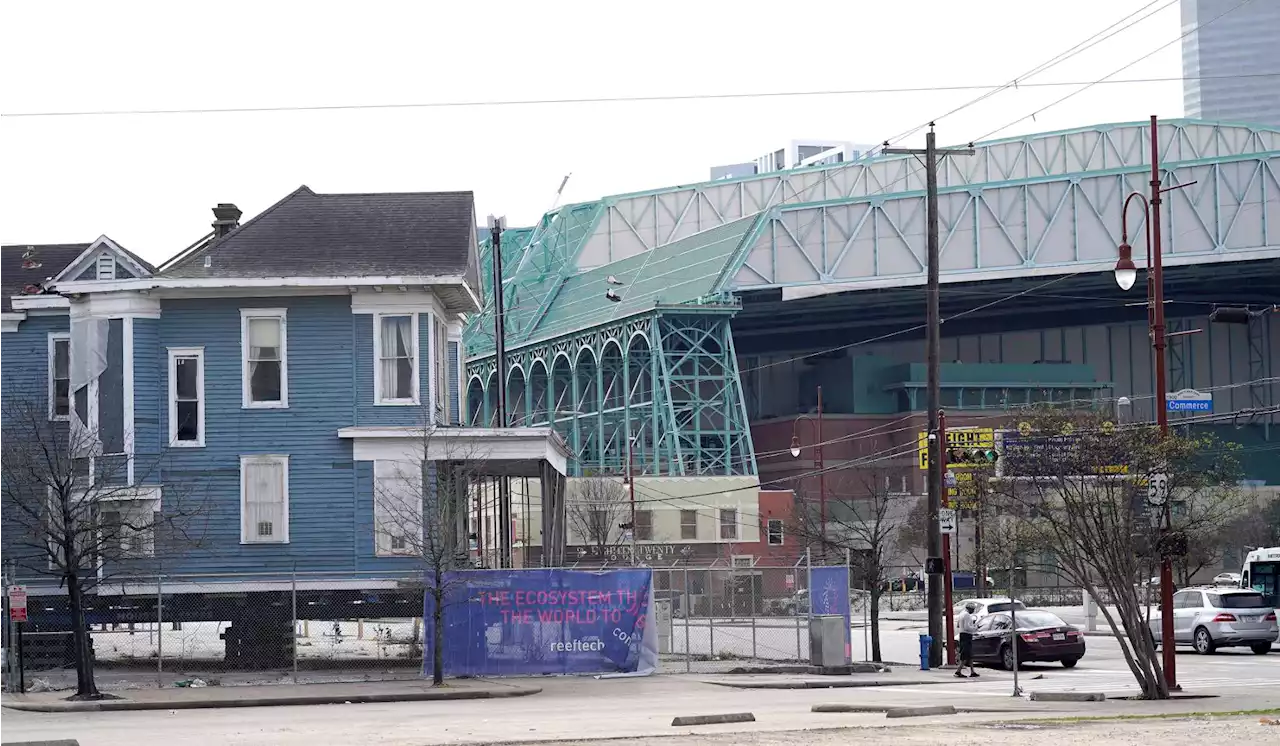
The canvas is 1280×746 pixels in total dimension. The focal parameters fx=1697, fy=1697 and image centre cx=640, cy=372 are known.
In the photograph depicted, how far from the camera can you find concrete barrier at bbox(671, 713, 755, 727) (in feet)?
68.9

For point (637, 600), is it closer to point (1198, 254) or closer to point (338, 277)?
point (338, 277)

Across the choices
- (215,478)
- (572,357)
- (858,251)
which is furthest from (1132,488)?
(572,357)

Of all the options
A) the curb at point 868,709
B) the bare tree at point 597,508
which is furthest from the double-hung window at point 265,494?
the bare tree at point 597,508

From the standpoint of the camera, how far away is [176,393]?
3559 centimetres

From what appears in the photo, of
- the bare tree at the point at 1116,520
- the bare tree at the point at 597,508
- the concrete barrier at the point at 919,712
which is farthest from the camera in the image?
the bare tree at the point at 597,508

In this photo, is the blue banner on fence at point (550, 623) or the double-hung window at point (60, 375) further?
the double-hung window at point (60, 375)

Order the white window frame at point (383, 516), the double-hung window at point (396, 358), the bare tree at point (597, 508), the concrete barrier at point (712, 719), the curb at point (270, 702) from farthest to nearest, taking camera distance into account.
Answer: the bare tree at point (597, 508) → the double-hung window at point (396, 358) → the white window frame at point (383, 516) → the curb at point (270, 702) → the concrete barrier at point (712, 719)

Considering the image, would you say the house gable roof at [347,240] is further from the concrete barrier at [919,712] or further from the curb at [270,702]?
the concrete barrier at [919,712]

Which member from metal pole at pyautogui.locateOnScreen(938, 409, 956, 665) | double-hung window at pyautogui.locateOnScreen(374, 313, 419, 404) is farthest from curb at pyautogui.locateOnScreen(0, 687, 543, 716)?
metal pole at pyautogui.locateOnScreen(938, 409, 956, 665)

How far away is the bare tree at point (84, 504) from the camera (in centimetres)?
2995

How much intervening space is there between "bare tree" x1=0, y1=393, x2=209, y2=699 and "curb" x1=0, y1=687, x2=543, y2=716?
2.93 metres

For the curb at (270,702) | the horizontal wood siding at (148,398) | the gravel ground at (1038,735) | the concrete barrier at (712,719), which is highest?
the horizontal wood siding at (148,398)

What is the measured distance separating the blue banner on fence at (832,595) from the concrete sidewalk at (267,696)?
677 cm

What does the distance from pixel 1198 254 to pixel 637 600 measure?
61379mm
